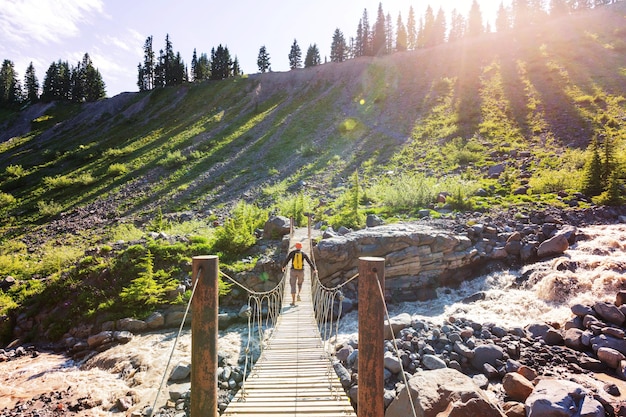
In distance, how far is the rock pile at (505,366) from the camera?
4449mm

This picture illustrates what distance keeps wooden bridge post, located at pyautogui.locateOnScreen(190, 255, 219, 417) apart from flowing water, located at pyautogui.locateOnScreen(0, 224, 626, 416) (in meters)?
5.21

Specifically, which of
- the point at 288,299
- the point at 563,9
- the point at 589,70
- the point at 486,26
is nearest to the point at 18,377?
the point at 288,299

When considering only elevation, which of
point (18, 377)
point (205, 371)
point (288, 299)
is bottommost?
point (18, 377)

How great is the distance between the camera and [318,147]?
29594 millimetres

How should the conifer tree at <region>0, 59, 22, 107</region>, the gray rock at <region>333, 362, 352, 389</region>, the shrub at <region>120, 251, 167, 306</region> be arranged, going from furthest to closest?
the conifer tree at <region>0, 59, 22, 107</region> < the shrub at <region>120, 251, 167, 306</region> < the gray rock at <region>333, 362, 352, 389</region>

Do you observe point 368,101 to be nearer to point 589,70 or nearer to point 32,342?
point 589,70

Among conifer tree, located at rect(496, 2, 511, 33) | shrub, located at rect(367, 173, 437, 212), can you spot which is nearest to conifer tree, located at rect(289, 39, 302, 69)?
conifer tree, located at rect(496, 2, 511, 33)

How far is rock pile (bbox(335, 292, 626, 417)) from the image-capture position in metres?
4.45

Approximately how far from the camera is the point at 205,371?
90.2 inches

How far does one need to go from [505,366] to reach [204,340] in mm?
6195

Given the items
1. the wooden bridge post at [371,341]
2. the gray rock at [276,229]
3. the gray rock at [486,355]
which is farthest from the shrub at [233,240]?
the wooden bridge post at [371,341]

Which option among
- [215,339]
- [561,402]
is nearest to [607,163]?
[561,402]

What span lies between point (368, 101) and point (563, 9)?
48.8 metres

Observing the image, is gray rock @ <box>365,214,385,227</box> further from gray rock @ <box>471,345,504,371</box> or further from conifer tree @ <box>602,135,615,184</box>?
conifer tree @ <box>602,135,615,184</box>
